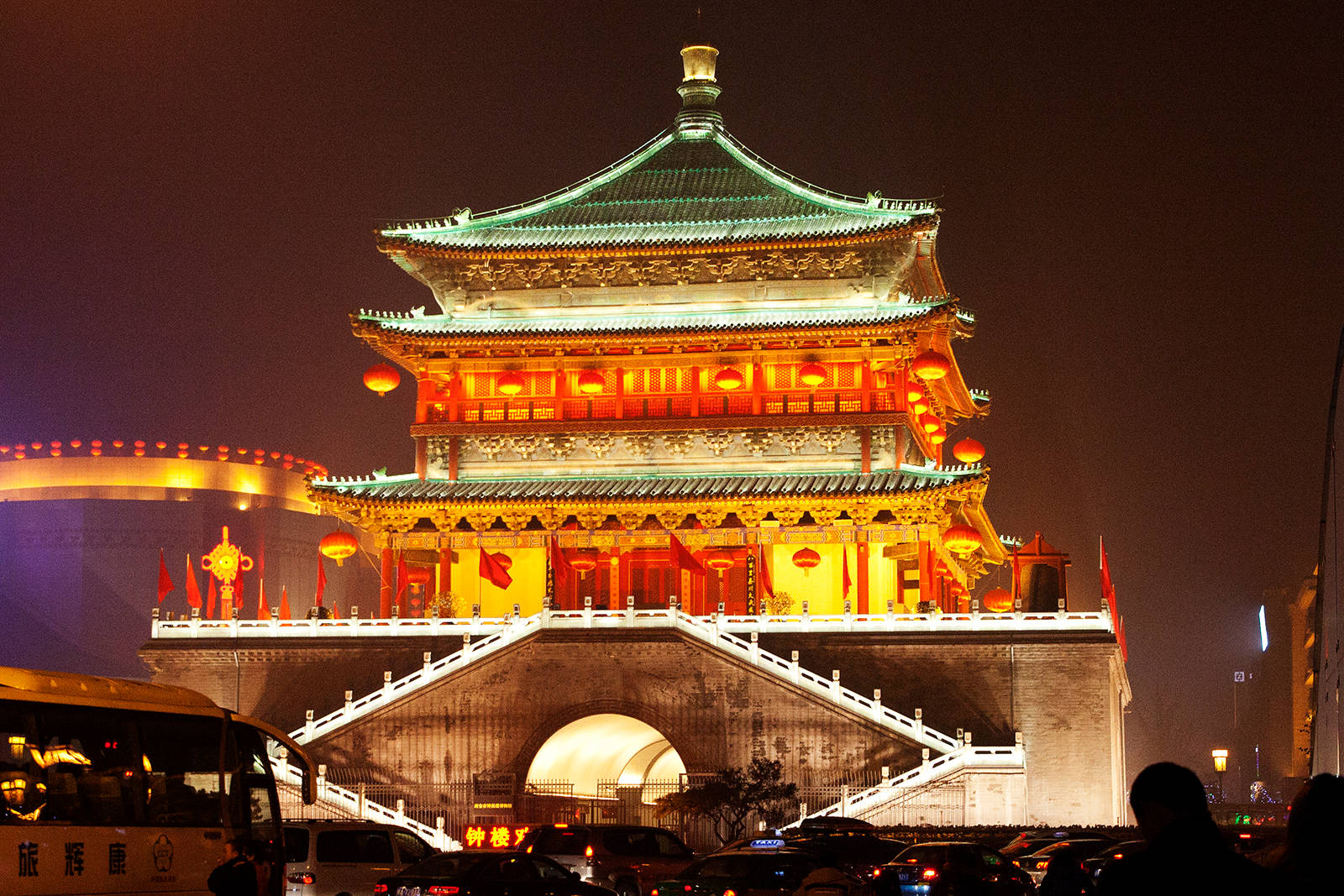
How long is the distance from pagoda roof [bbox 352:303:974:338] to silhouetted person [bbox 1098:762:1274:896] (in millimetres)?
32352

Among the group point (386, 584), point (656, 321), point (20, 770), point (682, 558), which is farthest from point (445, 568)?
point (20, 770)

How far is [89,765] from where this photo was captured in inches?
537

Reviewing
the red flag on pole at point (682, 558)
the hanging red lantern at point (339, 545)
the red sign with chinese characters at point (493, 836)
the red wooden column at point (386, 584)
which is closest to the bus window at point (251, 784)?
the red sign with chinese characters at point (493, 836)

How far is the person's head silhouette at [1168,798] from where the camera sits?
5770mm

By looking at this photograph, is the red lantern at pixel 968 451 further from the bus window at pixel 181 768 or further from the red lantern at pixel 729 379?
the bus window at pixel 181 768

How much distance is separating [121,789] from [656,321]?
27.3m

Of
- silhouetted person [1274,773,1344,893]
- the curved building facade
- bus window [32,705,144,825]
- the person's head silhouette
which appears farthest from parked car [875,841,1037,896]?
the curved building facade

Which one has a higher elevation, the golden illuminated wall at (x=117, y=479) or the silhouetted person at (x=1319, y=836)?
the golden illuminated wall at (x=117, y=479)

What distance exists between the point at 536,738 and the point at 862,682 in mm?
6569

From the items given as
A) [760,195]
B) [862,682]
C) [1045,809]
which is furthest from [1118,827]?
[760,195]

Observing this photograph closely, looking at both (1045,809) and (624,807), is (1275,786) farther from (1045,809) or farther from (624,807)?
(624,807)

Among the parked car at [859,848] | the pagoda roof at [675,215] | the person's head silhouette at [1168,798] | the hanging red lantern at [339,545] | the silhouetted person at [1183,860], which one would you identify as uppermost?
the pagoda roof at [675,215]

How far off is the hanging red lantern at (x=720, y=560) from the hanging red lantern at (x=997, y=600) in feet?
20.0

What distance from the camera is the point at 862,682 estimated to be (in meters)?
33.9
